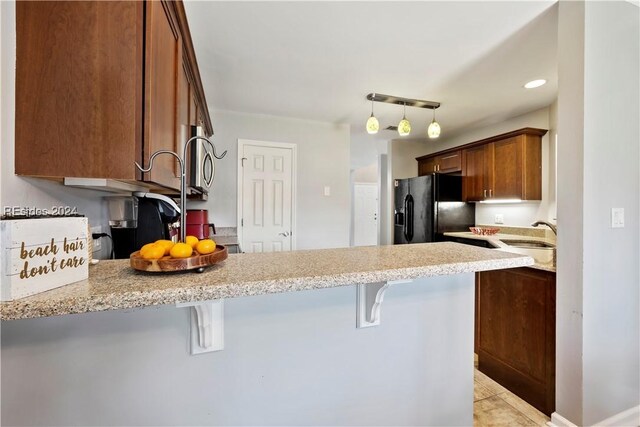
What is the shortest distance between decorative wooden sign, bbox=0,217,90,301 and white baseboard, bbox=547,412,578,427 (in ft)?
7.45

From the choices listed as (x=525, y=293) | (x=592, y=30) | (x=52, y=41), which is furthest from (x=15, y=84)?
(x=525, y=293)

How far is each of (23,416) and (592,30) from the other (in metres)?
2.73

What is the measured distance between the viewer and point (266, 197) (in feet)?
11.5

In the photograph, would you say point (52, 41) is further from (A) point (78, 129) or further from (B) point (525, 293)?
(B) point (525, 293)

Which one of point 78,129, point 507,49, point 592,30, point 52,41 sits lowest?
point 78,129

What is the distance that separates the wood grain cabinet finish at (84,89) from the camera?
2.59ft

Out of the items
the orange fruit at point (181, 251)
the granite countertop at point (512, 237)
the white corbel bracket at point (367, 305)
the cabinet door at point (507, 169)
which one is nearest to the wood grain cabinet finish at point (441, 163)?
the cabinet door at point (507, 169)

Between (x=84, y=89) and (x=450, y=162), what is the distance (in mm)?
3999

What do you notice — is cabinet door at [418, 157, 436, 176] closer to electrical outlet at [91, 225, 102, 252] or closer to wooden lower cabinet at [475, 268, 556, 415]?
wooden lower cabinet at [475, 268, 556, 415]

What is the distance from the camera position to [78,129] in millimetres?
829

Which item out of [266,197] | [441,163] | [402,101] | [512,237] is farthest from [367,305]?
[441,163]

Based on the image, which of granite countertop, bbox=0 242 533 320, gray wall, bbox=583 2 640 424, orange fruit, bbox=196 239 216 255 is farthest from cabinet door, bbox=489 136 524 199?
orange fruit, bbox=196 239 216 255

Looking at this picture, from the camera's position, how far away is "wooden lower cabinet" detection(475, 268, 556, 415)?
1713 millimetres

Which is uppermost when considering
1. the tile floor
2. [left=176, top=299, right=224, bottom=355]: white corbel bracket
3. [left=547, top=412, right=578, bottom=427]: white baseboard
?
[left=176, top=299, right=224, bottom=355]: white corbel bracket
